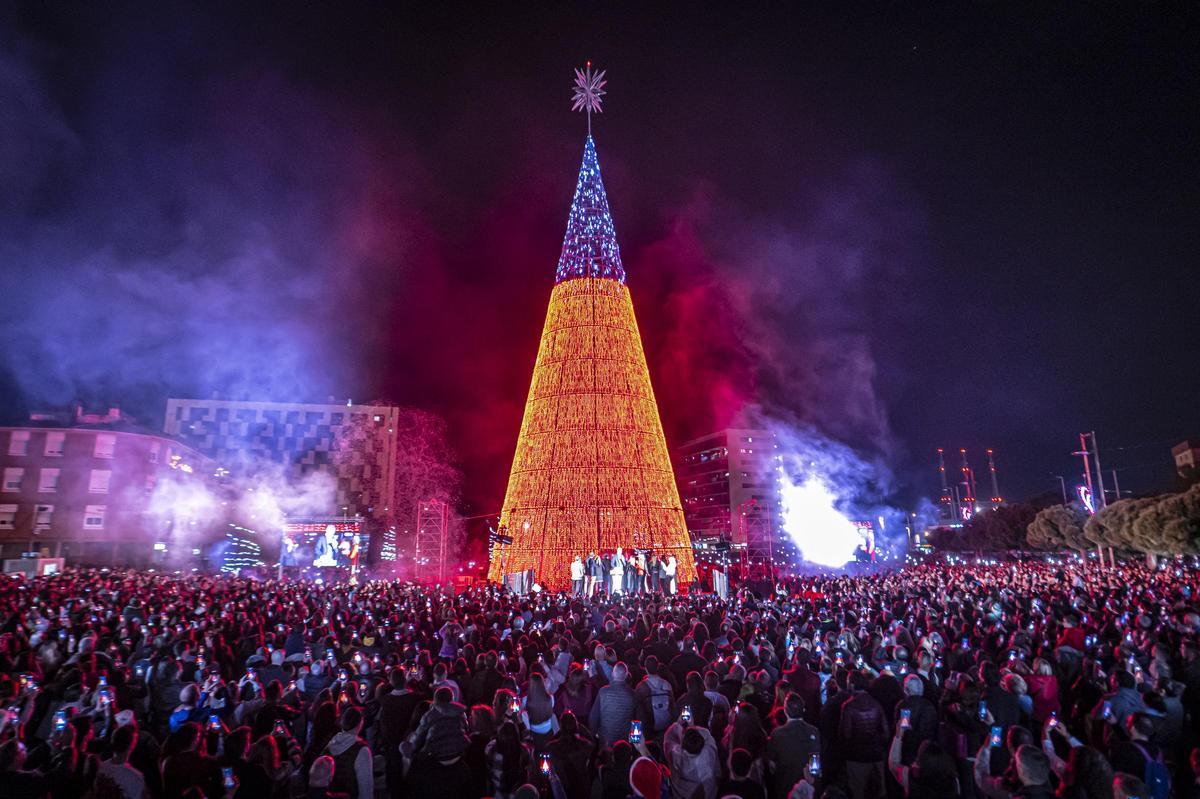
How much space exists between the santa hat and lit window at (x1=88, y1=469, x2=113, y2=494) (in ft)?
201

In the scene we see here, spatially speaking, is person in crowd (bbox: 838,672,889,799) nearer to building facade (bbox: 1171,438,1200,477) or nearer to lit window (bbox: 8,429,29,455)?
lit window (bbox: 8,429,29,455)

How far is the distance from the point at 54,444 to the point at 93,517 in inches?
245

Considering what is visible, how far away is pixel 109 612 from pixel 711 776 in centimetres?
1829

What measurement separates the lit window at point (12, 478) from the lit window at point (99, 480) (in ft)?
14.3

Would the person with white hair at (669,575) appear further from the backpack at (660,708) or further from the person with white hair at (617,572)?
the backpack at (660,708)

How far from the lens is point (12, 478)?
5156 cm

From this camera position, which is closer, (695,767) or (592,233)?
(695,767)

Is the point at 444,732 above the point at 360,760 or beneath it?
above

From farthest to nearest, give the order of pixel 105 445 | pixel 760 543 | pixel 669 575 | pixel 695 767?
pixel 760 543 < pixel 105 445 < pixel 669 575 < pixel 695 767

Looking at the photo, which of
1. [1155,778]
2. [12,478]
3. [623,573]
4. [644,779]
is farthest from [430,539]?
[1155,778]

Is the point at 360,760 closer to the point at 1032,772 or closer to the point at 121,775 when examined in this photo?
the point at 121,775

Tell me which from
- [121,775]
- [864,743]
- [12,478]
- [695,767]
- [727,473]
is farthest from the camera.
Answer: [727,473]

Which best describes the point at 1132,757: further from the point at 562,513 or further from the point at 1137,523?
the point at 1137,523

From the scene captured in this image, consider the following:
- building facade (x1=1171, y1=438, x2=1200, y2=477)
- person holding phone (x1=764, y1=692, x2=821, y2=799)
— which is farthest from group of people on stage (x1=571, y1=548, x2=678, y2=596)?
building facade (x1=1171, y1=438, x2=1200, y2=477)
